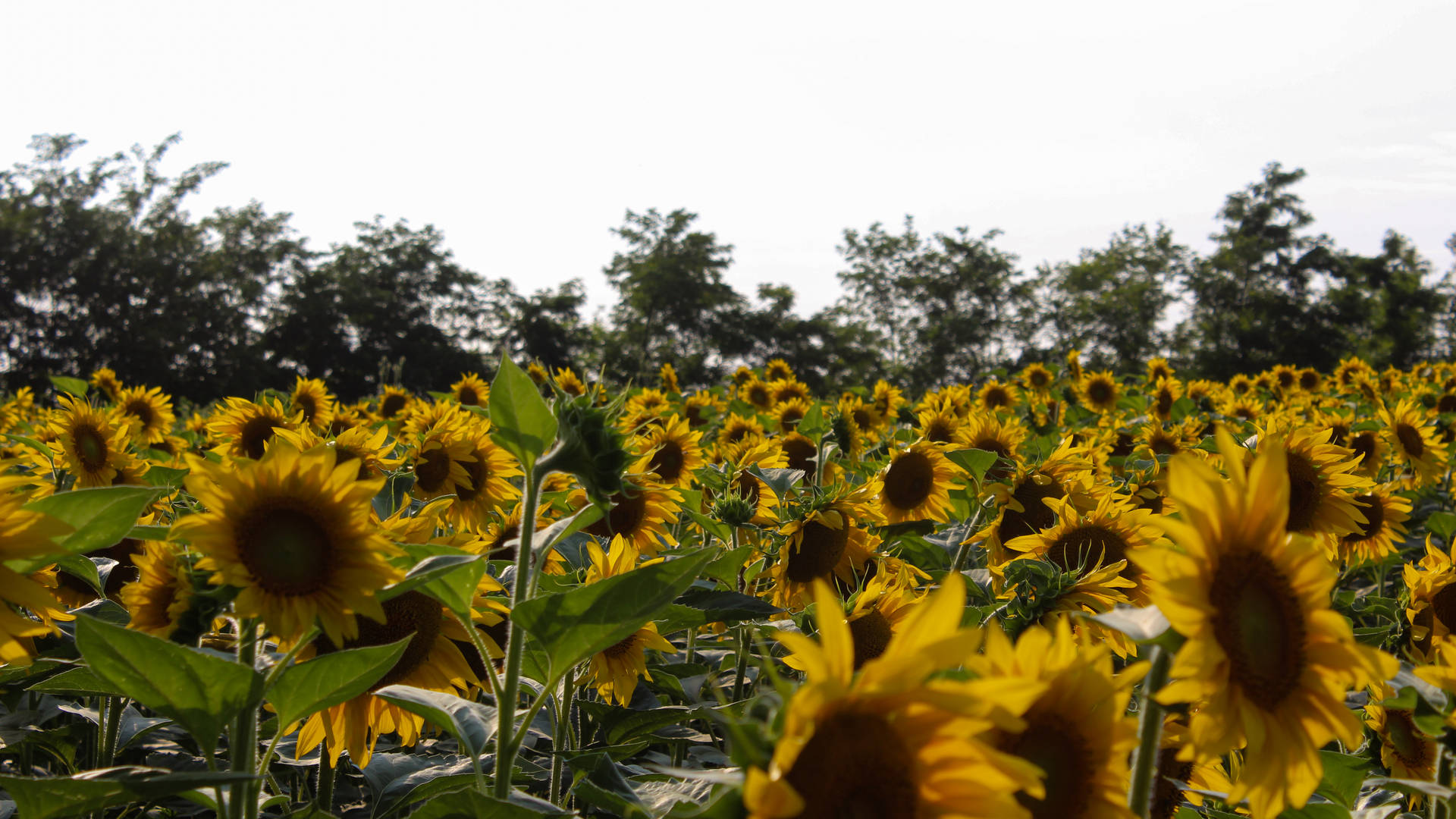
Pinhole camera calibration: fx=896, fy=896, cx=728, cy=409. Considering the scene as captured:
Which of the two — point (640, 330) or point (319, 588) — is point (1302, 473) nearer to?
point (319, 588)

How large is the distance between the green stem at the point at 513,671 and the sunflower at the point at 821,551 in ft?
4.44

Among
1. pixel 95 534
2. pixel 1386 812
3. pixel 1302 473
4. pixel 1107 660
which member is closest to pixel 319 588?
pixel 95 534

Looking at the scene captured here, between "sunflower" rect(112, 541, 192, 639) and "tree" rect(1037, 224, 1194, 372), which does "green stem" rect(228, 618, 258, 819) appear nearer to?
"sunflower" rect(112, 541, 192, 639)

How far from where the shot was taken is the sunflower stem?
0.89 meters

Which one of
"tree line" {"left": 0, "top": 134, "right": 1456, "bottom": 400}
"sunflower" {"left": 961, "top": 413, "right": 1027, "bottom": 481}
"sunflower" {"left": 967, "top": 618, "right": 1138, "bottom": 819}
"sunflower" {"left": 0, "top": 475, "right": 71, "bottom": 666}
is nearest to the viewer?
"sunflower" {"left": 967, "top": 618, "right": 1138, "bottom": 819}

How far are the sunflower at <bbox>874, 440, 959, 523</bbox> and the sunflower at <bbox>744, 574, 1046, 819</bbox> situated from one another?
2648mm

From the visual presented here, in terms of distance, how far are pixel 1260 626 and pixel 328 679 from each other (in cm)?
105

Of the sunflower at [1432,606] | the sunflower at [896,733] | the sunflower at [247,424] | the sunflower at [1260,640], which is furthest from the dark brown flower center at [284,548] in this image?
the sunflower at [247,424]

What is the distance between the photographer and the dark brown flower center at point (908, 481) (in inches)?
132

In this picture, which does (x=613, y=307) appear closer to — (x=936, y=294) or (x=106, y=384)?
(x=936, y=294)

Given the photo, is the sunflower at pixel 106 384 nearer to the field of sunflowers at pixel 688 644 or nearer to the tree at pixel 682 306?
the field of sunflowers at pixel 688 644

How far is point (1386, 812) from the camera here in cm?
150

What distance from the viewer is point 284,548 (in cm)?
111

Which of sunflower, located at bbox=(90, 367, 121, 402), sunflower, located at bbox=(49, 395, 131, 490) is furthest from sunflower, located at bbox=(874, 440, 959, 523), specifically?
sunflower, located at bbox=(90, 367, 121, 402)
